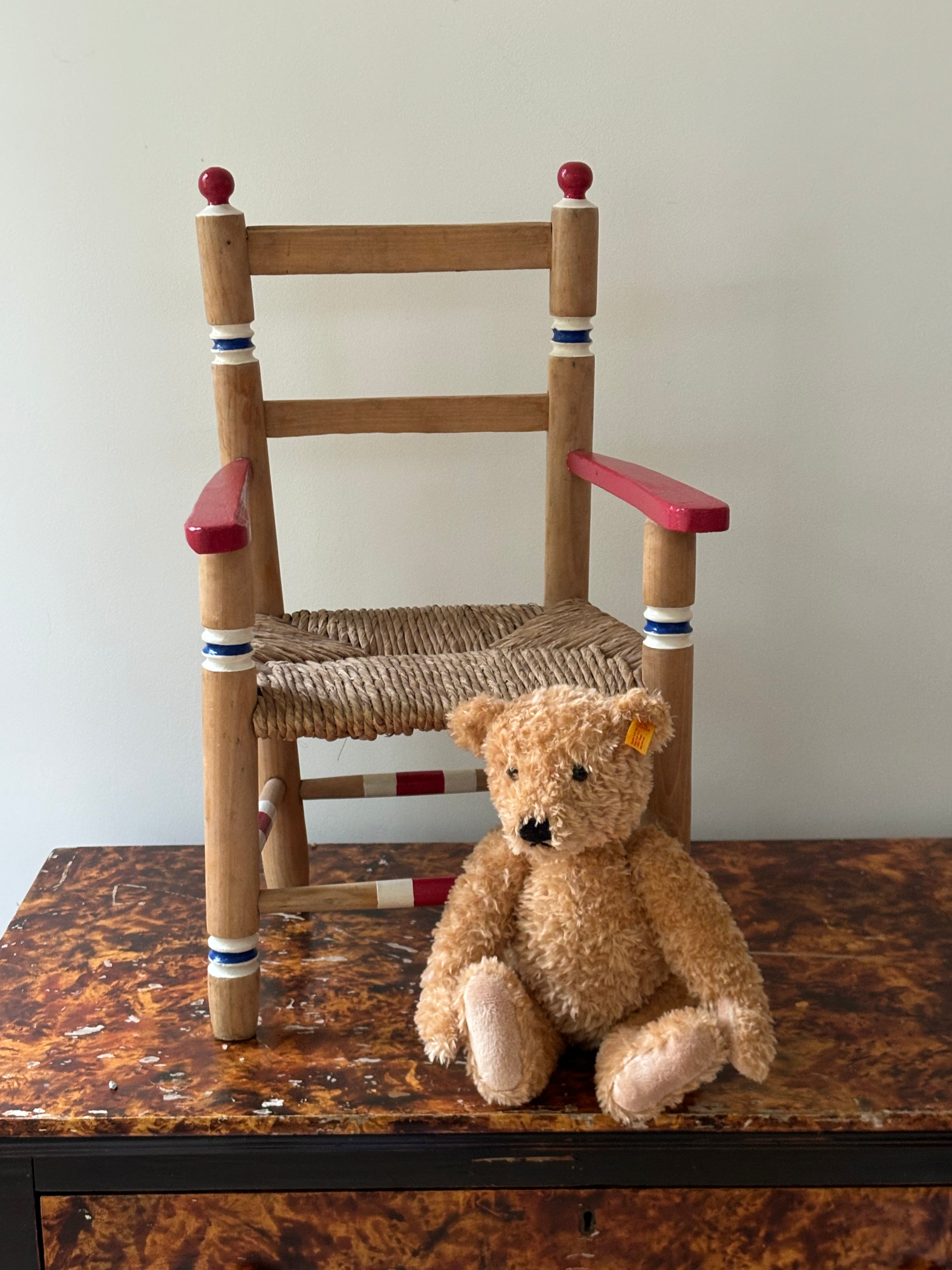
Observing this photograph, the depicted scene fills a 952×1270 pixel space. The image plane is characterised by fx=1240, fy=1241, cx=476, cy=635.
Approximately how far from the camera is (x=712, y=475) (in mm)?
1462

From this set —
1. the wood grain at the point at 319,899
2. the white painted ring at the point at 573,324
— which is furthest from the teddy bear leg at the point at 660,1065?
the white painted ring at the point at 573,324

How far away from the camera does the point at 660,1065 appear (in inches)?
35.7

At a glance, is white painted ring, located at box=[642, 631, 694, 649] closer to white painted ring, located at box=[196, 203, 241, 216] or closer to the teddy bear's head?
the teddy bear's head

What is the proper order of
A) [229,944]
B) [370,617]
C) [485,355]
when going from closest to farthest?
[229,944], [370,617], [485,355]

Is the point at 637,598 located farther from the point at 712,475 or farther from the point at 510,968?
the point at 510,968

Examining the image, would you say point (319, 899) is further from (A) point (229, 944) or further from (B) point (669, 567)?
(B) point (669, 567)

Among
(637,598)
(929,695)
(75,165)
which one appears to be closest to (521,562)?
(637,598)

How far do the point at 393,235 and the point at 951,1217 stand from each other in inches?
38.6

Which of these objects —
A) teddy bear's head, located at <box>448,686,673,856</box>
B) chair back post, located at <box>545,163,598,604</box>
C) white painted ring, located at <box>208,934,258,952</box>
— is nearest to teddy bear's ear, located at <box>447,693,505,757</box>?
teddy bear's head, located at <box>448,686,673,856</box>

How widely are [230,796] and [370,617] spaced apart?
0.99ft

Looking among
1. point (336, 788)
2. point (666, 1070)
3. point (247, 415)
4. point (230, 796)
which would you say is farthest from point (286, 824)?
point (666, 1070)

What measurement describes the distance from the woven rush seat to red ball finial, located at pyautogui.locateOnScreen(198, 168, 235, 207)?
40 cm

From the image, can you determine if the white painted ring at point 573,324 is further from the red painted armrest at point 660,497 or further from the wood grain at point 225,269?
the wood grain at point 225,269

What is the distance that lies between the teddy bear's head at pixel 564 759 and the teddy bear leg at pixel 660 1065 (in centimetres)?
15
